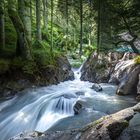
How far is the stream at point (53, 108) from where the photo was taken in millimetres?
9719

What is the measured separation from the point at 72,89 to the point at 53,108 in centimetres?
312

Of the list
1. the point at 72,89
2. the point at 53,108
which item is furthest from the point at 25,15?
the point at 53,108

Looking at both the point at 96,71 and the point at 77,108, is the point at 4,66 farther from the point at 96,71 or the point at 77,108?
the point at 96,71

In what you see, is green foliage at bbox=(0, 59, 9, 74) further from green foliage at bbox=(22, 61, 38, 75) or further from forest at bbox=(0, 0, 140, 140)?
green foliage at bbox=(22, 61, 38, 75)

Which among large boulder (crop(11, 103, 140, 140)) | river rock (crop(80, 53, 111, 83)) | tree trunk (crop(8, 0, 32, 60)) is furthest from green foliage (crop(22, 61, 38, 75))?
large boulder (crop(11, 103, 140, 140))

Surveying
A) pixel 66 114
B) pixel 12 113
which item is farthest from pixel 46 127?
pixel 12 113

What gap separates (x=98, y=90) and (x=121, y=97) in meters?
1.62

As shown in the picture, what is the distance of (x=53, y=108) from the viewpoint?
1123 cm

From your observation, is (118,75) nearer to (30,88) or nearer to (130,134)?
(30,88)

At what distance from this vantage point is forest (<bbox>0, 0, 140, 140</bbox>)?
7576 mm

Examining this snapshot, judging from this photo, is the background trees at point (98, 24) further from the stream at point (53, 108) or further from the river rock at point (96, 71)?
the river rock at point (96, 71)

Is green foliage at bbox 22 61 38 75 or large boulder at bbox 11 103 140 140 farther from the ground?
green foliage at bbox 22 61 38 75

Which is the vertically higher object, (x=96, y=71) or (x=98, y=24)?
(x=98, y=24)

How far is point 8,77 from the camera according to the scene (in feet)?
43.3
